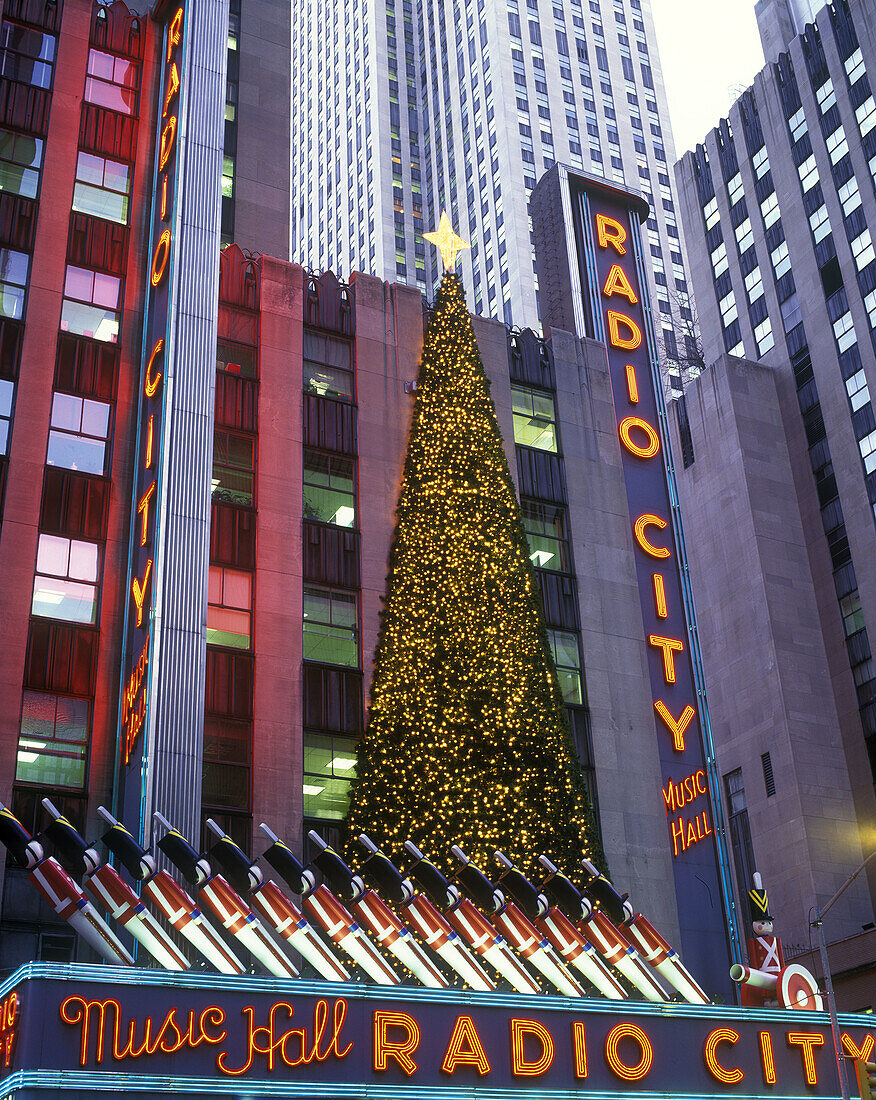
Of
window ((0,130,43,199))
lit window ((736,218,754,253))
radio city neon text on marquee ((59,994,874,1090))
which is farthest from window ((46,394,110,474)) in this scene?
lit window ((736,218,754,253))

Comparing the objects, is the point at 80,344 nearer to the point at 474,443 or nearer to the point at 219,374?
the point at 219,374

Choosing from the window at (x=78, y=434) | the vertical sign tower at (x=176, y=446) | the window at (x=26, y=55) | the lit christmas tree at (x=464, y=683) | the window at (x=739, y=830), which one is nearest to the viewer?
the vertical sign tower at (x=176, y=446)

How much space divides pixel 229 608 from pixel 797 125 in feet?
213

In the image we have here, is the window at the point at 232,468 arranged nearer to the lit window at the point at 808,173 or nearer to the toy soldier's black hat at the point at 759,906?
the toy soldier's black hat at the point at 759,906

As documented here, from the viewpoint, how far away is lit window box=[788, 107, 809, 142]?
282ft

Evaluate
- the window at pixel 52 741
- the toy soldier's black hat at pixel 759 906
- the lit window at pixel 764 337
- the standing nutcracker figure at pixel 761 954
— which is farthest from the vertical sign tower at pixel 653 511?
the lit window at pixel 764 337

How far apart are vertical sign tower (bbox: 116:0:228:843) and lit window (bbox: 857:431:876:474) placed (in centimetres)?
4726

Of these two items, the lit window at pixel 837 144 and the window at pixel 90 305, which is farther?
the lit window at pixel 837 144

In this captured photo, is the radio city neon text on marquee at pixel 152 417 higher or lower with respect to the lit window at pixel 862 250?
lower

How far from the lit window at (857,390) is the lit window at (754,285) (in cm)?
1275

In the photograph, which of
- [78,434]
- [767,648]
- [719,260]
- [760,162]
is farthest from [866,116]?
[78,434]

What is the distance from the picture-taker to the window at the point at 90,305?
3956 centimetres

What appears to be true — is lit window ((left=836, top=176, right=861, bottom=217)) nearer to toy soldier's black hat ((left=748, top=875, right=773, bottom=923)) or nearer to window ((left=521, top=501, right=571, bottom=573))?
window ((left=521, top=501, right=571, bottom=573))

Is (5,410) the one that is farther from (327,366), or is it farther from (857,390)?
(857,390)
